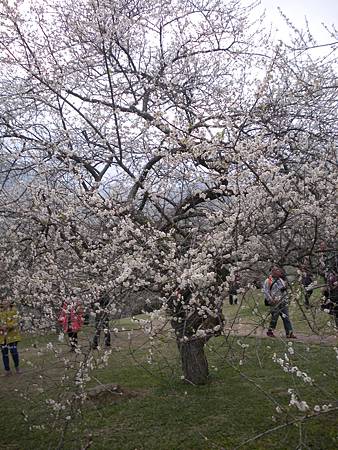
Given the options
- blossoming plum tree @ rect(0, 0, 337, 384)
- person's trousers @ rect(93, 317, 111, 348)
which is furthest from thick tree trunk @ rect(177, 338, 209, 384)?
person's trousers @ rect(93, 317, 111, 348)

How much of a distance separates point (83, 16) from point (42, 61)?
0.89 meters

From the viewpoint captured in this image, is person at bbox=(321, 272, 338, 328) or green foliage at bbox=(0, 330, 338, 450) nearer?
person at bbox=(321, 272, 338, 328)

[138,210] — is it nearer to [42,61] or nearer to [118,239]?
[118,239]

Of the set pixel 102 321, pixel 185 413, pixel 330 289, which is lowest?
pixel 185 413

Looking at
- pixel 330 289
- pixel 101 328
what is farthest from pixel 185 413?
pixel 101 328

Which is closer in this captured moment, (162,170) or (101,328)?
(101,328)

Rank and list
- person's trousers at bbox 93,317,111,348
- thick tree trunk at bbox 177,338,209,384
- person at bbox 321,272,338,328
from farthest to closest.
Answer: thick tree trunk at bbox 177,338,209,384 → person at bbox 321,272,338,328 → person's trousers at bbox 93,317,111,348

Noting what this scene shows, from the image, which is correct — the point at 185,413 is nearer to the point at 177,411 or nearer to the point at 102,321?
the point at 177,411

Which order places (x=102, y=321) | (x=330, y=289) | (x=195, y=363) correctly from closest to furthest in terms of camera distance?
(x=102, y=321), (x=330, y=289), (x=195, y=363)

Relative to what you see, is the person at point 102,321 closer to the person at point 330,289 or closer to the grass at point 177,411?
the grass at point 177,411

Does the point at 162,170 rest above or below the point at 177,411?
above

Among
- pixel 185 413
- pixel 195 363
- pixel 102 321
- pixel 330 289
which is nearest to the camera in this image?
pixel 102 321

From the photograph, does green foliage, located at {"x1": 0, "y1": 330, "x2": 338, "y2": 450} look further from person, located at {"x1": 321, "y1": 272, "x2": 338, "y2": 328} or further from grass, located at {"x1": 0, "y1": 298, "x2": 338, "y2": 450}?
person, located at {"x1": 321, "y1": 272, "x2": 338, "y2": 328}

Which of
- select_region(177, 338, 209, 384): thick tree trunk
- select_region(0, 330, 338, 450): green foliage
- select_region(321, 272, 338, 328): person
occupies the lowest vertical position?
select_region(0, 330, 338, 450): green foliage
